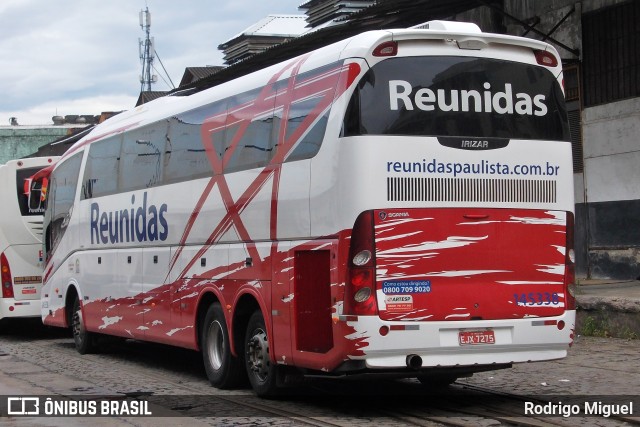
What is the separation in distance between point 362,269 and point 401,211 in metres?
0.65

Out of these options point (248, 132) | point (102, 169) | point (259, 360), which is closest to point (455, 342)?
point (259, 360)

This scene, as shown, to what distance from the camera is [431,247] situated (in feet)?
31.9

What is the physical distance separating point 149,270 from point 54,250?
15.4 feet

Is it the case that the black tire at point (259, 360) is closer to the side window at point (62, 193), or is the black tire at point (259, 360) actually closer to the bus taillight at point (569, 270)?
the bus taillight at point (569, 270)

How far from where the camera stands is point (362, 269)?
9.51 meters

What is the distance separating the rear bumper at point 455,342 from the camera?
9.47 metres

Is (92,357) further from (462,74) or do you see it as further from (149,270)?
(462,74)

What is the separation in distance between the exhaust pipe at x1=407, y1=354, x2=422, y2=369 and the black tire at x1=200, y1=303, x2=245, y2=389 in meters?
2.99

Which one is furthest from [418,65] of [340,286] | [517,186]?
[340,286]

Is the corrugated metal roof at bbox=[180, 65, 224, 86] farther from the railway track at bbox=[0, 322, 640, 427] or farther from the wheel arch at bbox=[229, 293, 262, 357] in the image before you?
the wheel arch at bbox=[229, 293, 262, 357]

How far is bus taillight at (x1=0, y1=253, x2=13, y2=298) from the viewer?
19.8 meters

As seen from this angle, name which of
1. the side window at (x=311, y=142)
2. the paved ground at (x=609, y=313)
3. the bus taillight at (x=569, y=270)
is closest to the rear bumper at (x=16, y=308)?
the paved ground at (x=609, y=313)

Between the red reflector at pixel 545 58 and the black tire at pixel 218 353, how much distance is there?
4.53m
